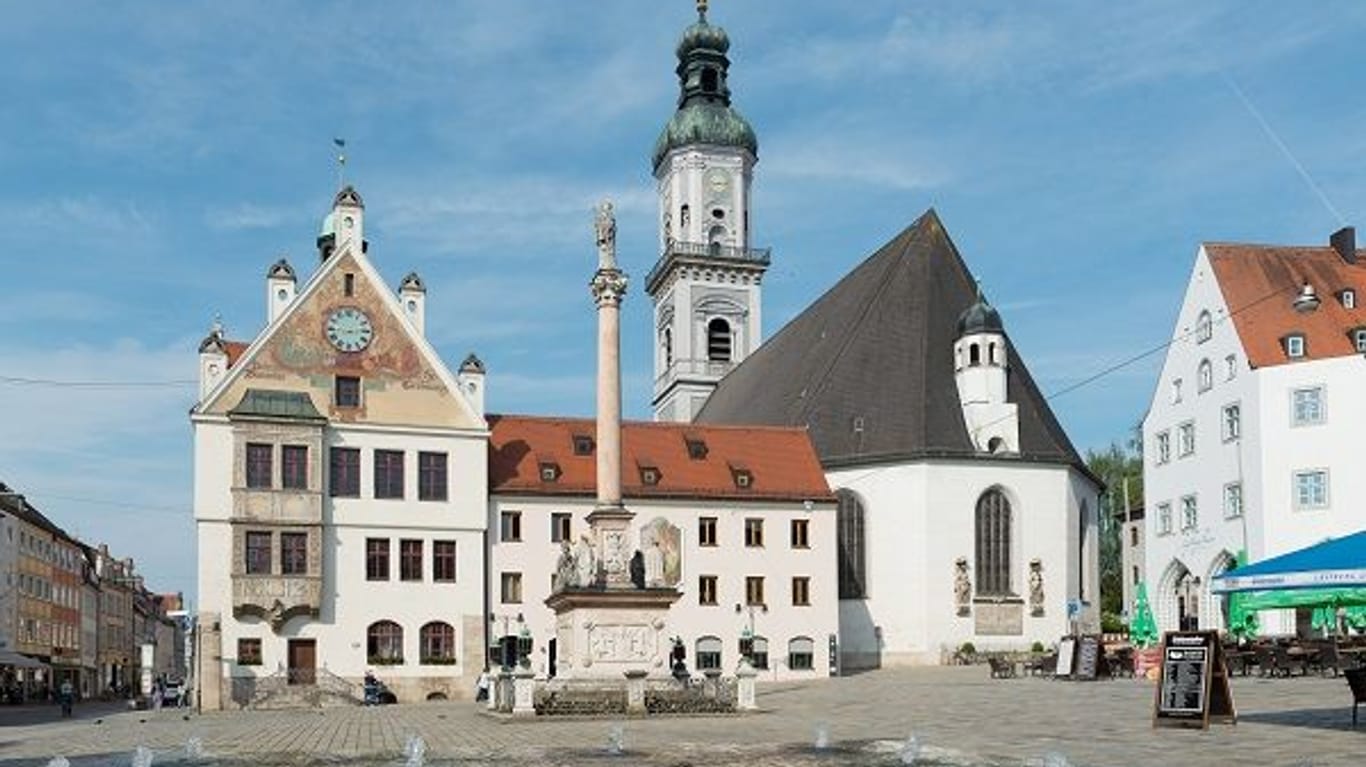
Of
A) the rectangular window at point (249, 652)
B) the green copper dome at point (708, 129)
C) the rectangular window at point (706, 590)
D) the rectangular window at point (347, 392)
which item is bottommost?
the rectangular window at point (249, 652)

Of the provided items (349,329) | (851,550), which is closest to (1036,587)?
(851,550)

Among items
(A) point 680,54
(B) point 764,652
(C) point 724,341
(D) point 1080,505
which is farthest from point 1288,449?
(A) point 680,54

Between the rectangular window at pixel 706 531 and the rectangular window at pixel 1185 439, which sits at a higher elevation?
the rectangular window at pixel 1185 439

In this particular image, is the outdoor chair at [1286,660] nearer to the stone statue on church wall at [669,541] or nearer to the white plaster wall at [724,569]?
the white plaster wall at [724,569]

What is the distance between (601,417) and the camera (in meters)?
36.7

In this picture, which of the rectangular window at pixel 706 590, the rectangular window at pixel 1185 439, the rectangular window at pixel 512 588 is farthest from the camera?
the rectangular window at pixel 1185 439

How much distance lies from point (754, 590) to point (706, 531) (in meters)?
2.72

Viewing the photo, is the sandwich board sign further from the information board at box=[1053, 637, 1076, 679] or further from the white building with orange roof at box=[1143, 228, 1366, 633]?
the white building with orange roof at box=[1143, 228, 1366, 633]

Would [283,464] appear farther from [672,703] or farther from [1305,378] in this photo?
[1305,378]

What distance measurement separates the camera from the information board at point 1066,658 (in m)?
42.2

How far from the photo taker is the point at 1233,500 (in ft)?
186

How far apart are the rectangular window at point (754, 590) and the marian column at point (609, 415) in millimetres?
21004

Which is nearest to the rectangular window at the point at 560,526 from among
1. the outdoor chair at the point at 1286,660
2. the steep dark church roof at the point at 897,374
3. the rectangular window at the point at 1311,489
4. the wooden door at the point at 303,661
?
the wooden door at the point at 303,661

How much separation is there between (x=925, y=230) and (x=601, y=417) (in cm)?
3692
